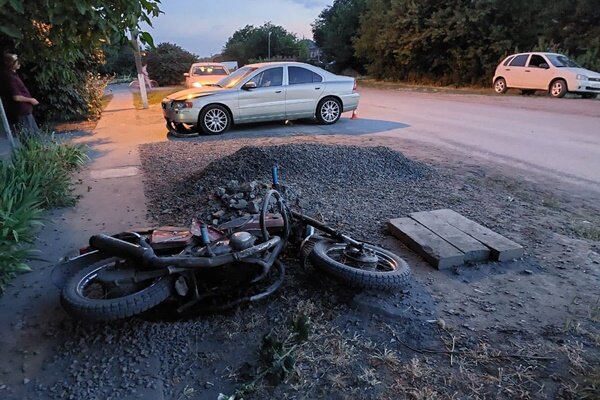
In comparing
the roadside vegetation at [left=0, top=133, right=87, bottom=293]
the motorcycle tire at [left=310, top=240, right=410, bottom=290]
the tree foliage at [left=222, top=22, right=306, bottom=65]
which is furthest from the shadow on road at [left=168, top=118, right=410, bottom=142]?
the tree foliage at [left=222, top=22, right=306, bottom=65]

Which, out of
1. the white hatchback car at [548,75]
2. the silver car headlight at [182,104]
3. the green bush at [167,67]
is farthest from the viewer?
the green bush at [167,67]

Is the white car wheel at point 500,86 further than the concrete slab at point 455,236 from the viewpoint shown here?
Yes

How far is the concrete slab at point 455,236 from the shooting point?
3.77 m

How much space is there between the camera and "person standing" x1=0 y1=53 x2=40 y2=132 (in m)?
7.50

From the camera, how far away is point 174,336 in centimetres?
283

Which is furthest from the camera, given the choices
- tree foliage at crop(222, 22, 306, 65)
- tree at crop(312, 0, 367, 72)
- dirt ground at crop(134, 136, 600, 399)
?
tree foliage at crop(222, 22, 306, 65)

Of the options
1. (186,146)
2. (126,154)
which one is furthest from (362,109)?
(126,154)

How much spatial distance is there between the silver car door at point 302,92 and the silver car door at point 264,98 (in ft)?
0.76

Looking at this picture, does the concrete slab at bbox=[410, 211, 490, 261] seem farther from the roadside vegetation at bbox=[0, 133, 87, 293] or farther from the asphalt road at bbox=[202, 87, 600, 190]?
the roadside vegetation at bbox=[0, 133, 87, 293]

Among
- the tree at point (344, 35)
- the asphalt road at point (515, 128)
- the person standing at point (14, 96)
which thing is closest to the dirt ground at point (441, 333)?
the asphalt road at point (515, 128)

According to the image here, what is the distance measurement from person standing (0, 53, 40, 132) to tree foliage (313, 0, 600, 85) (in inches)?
845

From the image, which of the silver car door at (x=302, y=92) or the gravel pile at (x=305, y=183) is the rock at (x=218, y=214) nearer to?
the gravel pile at (x=305, y=183)

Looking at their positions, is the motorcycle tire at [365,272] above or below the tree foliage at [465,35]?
below

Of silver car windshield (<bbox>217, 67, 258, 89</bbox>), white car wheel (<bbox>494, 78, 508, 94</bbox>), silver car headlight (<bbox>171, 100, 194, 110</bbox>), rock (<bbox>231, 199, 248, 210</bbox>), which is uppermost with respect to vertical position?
silver car windshield (<bbox>217, 67, 258, 89</bbox>)
